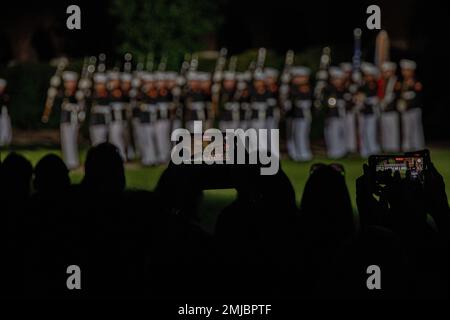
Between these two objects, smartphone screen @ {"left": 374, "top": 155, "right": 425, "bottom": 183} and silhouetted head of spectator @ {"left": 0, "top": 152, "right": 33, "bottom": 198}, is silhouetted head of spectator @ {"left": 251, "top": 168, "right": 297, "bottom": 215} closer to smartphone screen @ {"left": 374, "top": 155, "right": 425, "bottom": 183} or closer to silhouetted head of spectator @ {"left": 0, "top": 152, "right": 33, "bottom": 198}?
smartphone screen @ {"left": 374, "top": 155, "right": 425, "bottom": 183}

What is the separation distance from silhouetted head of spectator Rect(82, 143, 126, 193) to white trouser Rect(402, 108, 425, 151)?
44.3ft

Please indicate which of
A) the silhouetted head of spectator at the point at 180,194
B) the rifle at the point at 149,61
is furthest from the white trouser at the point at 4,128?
the silhouetted head of spectator at the point at 180,194

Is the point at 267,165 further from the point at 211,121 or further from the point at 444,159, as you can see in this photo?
the point at 211,121

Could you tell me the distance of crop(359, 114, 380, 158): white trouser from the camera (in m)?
17.7

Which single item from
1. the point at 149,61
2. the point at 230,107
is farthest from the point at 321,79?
the point at 149,61

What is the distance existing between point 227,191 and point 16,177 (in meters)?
7.02

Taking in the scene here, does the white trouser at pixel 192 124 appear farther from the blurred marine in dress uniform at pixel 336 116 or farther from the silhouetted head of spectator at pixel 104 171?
the silhouetted head of spectator at pixel 104 171

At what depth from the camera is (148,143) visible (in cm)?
1731

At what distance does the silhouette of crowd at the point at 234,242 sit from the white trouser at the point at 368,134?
12.9 meters

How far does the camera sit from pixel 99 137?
16594 millimetres

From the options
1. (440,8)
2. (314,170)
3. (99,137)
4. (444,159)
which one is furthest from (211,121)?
(314,170)
